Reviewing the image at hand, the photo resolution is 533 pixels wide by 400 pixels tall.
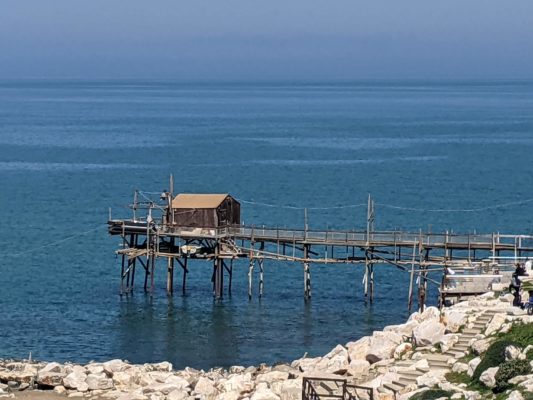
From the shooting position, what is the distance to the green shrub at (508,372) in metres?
34.2

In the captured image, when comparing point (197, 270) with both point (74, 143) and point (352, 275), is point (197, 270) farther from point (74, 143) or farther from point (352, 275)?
point (74, 143)

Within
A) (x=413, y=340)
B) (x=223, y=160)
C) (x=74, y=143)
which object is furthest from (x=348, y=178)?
(x=413, y=340)

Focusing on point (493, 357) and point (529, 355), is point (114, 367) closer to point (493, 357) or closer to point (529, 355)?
A: point (493, 357)

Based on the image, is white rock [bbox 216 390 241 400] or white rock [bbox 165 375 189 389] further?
white rock [bbox 165 375 189 389]

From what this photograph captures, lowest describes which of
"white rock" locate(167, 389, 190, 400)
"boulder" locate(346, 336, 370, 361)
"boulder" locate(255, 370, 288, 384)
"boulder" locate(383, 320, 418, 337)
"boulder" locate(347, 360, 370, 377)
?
"white rock" locate(167, 389, 190, 400)

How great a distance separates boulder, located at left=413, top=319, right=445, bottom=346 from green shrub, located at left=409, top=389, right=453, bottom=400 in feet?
18.3

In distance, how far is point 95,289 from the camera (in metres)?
67.3

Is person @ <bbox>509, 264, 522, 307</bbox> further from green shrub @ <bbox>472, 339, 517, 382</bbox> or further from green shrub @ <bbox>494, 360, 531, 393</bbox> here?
green shrub @ <bbox>494, 360, 531, 393</bbox>

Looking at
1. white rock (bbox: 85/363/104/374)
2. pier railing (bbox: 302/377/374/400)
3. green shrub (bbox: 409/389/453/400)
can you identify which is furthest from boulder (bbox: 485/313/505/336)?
white rock (bbox: 85/363/104/374)

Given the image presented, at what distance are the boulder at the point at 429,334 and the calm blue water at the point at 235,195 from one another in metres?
12.2

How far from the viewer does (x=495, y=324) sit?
39719mm

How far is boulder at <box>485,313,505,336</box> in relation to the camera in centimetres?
3948

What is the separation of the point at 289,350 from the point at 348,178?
6430cm

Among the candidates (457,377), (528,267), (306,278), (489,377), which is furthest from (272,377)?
(306,278)
